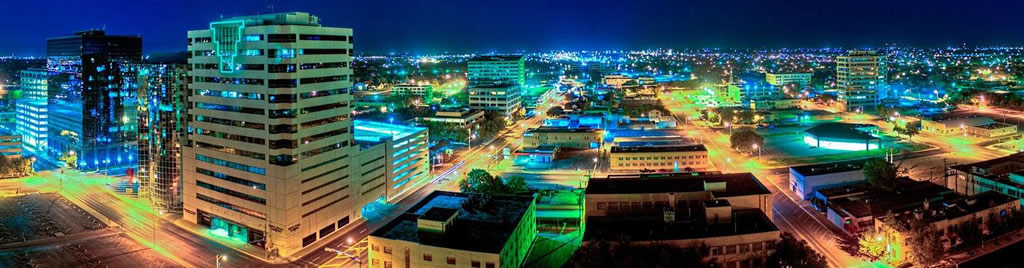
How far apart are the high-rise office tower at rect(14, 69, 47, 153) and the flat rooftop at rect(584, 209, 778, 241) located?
59.3 metres

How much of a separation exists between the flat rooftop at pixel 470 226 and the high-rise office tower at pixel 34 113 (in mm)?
52116

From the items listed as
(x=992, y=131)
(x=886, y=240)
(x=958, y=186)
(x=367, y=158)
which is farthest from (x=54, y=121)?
(x=992, y=131)

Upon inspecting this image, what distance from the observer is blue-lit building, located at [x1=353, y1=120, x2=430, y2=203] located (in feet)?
123

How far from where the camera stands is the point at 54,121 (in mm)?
61719

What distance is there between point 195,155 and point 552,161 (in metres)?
28.3

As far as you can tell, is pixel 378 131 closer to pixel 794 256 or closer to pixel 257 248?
pixel 257 248

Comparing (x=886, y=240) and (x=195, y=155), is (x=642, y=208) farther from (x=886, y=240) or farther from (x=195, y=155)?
(x=195, y=155)

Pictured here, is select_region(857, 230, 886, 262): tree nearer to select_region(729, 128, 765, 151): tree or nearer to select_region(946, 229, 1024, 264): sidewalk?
select_region(946, 229, 1024, 264): sidewalk

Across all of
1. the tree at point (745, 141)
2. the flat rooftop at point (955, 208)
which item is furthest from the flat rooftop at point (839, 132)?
the flat rooftop at point (955, 208)

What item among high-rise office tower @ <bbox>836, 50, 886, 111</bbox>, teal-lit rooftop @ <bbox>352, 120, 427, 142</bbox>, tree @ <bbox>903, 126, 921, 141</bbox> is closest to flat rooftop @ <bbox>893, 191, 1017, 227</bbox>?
teal-lit rooftop @ <bbox>352, 120, 427, 142</bbox>

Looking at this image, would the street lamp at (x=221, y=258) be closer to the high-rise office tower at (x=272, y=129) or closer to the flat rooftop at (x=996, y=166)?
the high-rise office tower at (x=272, y=129)

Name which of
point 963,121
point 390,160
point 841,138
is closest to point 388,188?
point 390,160

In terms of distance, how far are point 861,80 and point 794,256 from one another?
77.7m

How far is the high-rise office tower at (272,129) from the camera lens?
30.9m
